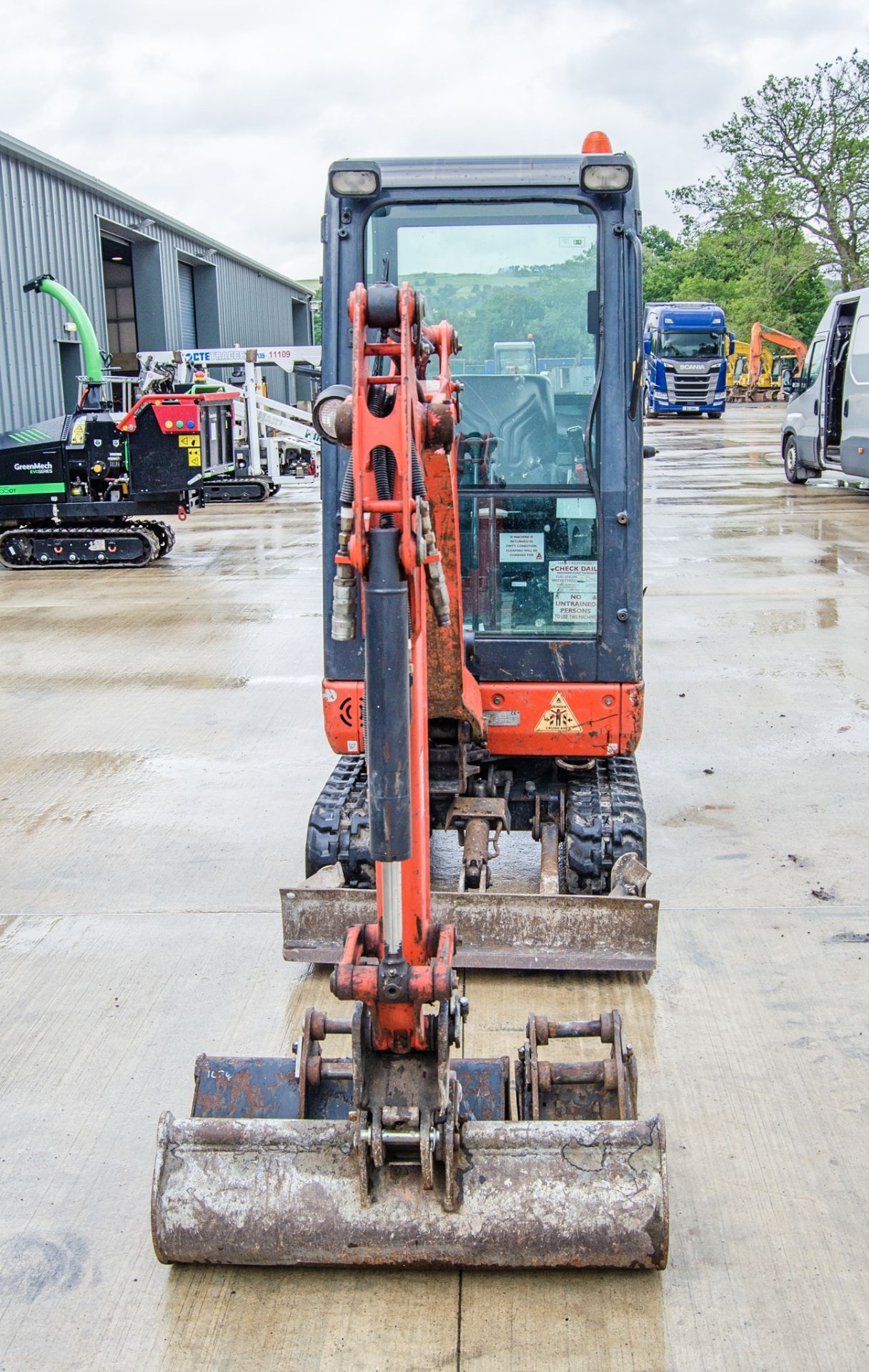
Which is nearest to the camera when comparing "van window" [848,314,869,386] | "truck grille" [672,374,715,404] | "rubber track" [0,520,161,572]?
"rubber track" [0,520,161,572]

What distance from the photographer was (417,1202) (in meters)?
3.15

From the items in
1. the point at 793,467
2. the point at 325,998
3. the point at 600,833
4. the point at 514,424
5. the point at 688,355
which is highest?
the point at 688,355

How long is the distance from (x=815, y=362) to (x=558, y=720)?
53.3 feet

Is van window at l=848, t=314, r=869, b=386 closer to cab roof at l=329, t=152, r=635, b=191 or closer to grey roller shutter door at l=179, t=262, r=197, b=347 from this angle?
cab roof at l=329, t=152, r=635, b=191

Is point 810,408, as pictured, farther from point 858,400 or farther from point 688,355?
point 688,355

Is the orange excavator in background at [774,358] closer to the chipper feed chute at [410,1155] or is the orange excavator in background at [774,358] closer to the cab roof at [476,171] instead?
the cab roof at [476,171]

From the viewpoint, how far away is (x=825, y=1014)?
179 inches

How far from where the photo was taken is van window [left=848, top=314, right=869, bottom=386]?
17.5 metres

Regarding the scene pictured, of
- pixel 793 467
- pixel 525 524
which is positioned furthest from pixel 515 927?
pixel 793 467

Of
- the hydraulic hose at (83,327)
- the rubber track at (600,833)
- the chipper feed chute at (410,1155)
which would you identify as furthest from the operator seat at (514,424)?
the hydraulic hose at (83,327)

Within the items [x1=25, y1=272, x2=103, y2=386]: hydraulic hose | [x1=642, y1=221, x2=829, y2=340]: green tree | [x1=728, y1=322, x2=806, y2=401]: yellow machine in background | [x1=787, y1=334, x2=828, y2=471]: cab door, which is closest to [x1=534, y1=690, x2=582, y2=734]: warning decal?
[x1=25, y1=272, x2=103, y2=386]: hydraulic hose

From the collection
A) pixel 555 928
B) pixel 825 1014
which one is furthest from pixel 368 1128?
pixel 825 1014

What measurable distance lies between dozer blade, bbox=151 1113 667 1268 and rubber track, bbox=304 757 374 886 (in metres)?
1.84

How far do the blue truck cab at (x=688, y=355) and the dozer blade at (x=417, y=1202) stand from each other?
3518 cm
